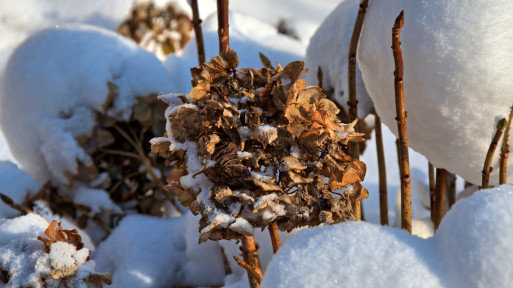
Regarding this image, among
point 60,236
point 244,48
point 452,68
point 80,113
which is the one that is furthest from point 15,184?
point 452,68

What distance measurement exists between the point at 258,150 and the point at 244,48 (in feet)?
1.61

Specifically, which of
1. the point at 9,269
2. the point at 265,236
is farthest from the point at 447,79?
the point at 9,269

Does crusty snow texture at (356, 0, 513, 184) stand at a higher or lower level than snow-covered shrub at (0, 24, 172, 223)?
higher

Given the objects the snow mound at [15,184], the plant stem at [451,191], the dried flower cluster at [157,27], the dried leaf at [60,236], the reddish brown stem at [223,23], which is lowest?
the dried flower cluster at [157,27]

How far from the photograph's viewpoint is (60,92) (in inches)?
30.4

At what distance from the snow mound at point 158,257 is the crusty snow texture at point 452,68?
301 millimetres

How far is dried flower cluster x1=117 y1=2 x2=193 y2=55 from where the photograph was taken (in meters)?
1.57

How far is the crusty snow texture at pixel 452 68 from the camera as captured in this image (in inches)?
16.5

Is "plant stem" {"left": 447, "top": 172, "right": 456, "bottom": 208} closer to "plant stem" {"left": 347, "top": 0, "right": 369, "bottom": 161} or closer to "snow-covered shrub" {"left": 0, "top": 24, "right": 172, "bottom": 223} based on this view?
"plant stem" {"left": 347, "top": 0, "right": 369, "bottom": 161}

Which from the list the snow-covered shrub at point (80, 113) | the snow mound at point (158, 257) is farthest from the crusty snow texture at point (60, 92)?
the snow mound at point (158, 257)

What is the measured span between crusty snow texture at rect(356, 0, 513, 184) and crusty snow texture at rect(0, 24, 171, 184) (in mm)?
415

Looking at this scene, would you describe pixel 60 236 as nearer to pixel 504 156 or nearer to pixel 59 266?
pixel 59 266

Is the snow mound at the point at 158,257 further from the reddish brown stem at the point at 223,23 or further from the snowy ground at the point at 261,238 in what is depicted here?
the reddish brown stem at the point at 223,23

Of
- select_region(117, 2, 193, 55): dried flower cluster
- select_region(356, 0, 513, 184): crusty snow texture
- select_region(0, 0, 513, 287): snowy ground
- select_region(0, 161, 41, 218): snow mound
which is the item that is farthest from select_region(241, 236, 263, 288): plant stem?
select_region(117, 2, 193, 55): dried flower cluster
